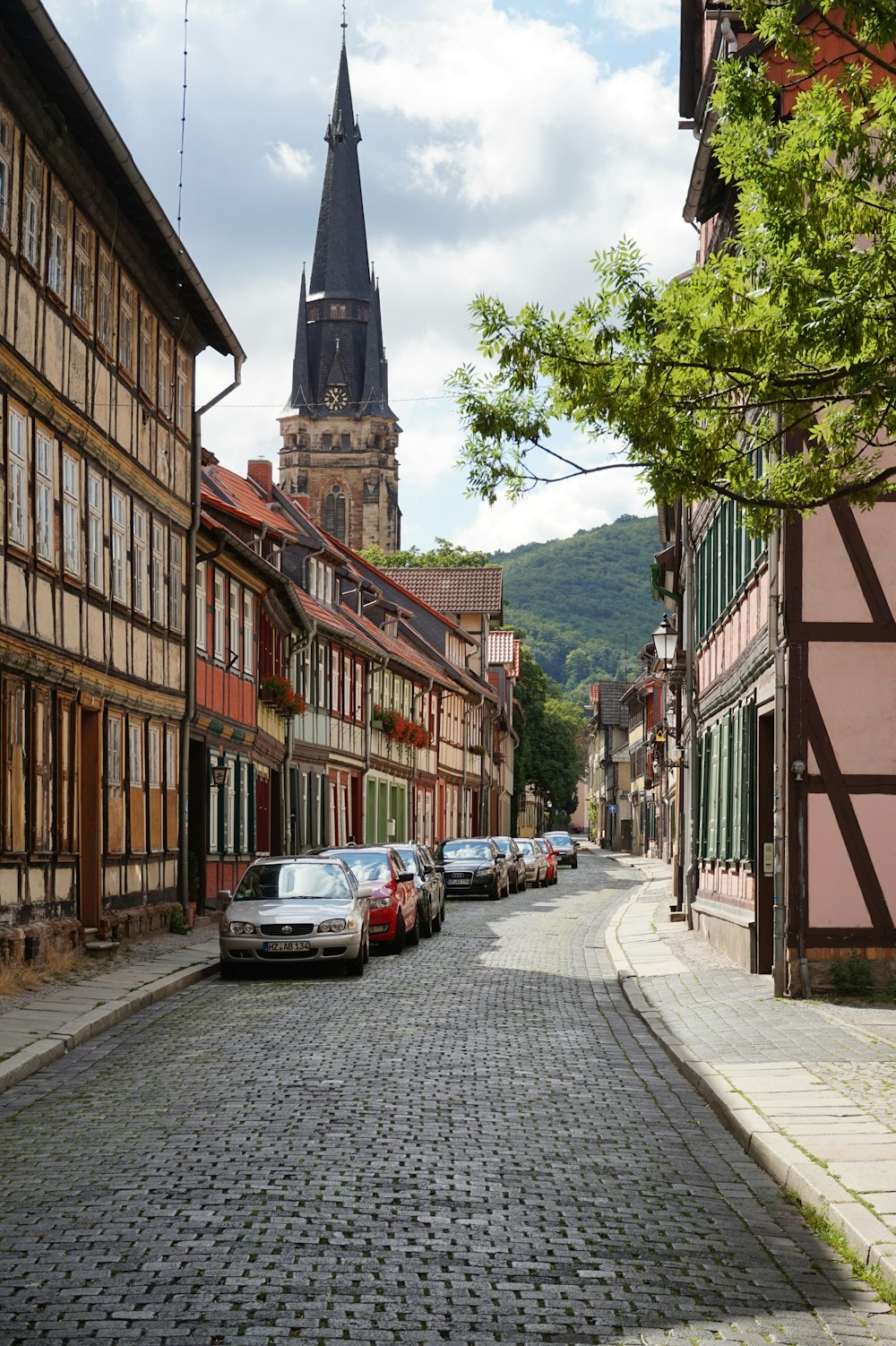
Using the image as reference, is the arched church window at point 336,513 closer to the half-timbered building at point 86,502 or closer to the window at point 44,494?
the half-timbered building at point 86,502

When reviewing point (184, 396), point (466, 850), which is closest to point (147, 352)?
point (184, 396)

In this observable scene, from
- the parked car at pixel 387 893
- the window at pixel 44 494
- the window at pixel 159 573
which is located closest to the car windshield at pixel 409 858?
the parked car at pixel 387 893

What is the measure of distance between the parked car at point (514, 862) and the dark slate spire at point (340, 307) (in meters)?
80.1

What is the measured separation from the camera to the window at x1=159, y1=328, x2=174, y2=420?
88.9ft

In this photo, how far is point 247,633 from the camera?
113 ft

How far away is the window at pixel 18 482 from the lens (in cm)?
1864

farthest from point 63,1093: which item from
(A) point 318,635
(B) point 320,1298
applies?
(A) point 318,635

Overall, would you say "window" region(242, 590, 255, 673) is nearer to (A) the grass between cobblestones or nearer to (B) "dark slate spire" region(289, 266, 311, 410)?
(A) the grass between cobblestones

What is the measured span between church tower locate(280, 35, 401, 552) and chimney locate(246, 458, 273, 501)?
76.1 meters

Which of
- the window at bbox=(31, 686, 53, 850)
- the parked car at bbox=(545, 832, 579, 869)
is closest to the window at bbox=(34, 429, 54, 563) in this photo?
the window at bbox=(31, 686, 53, 850)

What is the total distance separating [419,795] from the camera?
6212 cm

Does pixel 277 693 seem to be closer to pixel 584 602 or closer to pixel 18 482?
pixel 18 482

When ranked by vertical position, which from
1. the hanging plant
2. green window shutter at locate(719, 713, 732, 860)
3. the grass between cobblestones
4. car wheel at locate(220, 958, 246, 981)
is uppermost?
the hanging plant

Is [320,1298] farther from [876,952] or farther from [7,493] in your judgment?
[7,493]
